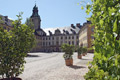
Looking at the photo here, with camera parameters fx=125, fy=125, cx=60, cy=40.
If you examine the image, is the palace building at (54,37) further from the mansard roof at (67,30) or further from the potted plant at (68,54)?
the potted plant at (68,54)

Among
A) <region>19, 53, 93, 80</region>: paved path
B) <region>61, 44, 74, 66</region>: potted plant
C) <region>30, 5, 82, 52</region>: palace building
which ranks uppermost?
<region>30, 5, 82, 52</region>: palace building

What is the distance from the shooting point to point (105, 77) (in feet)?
4.94

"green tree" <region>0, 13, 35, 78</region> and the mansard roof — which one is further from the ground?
the mansard roof

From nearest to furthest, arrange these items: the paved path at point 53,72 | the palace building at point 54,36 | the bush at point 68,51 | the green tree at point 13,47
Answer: the green tree at point 13,47 < the paved path at point 53,72 < the bush at point 68,51 < the palace building at point 54,36

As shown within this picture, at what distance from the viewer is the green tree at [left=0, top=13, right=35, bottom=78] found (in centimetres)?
525

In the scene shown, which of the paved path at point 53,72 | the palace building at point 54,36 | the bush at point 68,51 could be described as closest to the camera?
the paved path at point 53,72

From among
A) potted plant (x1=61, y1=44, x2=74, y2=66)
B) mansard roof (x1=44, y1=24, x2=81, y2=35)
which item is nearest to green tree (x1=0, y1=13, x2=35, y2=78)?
potted plant (x1=61, y1=44, x2=74, y2=66)

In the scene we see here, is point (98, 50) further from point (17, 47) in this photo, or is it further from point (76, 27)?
point (76, 27)

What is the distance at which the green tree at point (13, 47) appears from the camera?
525 cm

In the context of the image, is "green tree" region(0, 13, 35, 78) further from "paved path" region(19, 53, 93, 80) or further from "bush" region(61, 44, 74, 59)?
"bush" region(61, 44, 74, 59)

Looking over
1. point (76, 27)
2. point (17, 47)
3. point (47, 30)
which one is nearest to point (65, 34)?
point (76, 27)

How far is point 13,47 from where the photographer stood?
5336 mm

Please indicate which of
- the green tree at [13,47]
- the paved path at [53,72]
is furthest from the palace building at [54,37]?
the green tree at [13,47]

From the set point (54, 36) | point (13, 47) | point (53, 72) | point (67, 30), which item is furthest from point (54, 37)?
point (13, 47)
